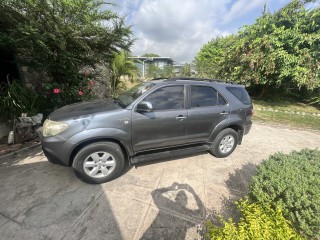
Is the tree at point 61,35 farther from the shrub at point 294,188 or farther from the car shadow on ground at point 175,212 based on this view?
the shrub at point 294,188

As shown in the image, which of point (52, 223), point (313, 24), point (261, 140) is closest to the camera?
point (52, 223)

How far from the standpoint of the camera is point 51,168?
10.6 ft

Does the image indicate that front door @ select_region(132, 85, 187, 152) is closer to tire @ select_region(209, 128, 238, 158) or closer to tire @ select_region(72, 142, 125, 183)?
tire @ select_region(72, 142, 125, 183)

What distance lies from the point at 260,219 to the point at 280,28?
1120 centimetres

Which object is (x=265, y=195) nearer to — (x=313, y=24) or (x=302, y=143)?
(x=302, y=143)

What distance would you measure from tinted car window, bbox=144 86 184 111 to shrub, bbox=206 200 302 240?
1984 millimetres

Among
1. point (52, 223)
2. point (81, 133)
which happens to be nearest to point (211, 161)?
point (81, 133)

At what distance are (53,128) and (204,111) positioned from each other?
8.85ft

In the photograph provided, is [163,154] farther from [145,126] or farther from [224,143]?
[224,143]

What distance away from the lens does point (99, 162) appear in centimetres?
279

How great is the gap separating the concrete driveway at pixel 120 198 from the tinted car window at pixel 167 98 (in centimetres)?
125

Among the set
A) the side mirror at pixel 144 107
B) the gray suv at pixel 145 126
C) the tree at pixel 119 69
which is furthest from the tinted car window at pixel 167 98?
the tree at pixel 119 69

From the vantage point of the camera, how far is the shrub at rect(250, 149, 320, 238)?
1593mm

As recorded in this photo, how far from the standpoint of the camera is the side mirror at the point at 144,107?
2.73m
